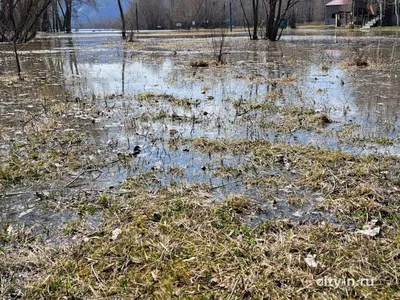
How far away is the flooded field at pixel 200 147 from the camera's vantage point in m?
2.77

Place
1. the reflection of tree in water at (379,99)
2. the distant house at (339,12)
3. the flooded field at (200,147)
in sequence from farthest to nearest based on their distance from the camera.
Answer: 1. the distant house at (339,12)
2. the reflection of tree in water at (379,99)
3. the flooded field at (200,147)

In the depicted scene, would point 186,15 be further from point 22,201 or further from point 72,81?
point 22,201

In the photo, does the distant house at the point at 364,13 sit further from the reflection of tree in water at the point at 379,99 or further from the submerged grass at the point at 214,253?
the submerged grass at the point at 214,253

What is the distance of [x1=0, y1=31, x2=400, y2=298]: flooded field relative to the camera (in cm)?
277

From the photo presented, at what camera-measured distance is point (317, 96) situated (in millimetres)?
6410

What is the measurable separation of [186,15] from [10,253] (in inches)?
2072

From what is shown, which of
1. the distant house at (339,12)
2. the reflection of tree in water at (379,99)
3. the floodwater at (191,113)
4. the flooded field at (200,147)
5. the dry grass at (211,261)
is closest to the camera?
the dry grass at (211,261)

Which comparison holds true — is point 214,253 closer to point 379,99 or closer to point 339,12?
point 379,99

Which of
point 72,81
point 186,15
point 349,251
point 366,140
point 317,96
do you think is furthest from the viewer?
point 186,15

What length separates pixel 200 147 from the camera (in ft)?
13.1

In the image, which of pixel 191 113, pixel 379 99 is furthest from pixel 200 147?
pixel 379 99

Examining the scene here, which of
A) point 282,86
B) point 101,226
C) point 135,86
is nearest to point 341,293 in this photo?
point 101,226

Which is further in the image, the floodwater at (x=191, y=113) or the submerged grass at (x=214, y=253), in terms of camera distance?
the floodwater at (x=191, y=113)

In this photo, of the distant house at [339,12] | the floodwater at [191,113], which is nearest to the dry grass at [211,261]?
the floodwater at [191,113]
